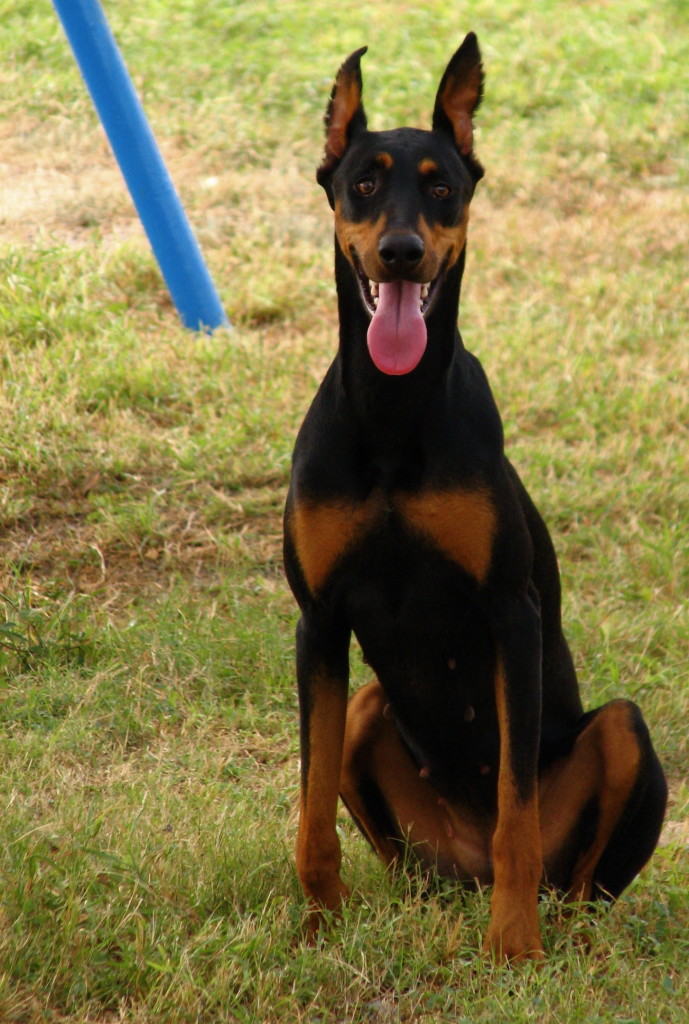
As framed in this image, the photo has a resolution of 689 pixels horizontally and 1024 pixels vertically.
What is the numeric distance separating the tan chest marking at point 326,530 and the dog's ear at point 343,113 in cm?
82

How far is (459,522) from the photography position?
3117 millimetres

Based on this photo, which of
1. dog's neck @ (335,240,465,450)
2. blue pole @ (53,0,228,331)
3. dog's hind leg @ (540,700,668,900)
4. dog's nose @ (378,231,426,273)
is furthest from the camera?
blue pole @ (53,0,228,331)

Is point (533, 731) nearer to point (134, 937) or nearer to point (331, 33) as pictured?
point (134, 937)

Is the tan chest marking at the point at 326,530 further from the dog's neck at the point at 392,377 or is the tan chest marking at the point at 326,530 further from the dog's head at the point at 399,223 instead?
the dog's head at the point at 399,223

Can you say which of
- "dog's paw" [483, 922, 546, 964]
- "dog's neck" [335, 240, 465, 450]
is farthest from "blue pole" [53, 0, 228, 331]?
"dog's paw" [483, 922, 546, 964]

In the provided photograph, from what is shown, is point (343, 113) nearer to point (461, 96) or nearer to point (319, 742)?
point (461, 96)

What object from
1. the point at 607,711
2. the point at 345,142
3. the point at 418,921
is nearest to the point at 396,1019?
the point at 418,921

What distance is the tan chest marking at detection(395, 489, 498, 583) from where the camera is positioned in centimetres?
312

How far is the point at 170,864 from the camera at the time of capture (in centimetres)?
339

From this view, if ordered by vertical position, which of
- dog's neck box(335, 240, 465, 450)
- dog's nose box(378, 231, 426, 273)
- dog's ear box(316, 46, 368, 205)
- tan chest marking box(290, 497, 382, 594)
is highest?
dog's ear box(316, 46, 368, 205)

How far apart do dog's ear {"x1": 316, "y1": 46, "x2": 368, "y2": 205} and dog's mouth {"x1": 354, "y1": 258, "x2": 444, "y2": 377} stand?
411 mm

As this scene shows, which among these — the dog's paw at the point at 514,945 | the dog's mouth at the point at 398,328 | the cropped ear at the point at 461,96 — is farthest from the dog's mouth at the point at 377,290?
the dog's paw at the point at 514,945

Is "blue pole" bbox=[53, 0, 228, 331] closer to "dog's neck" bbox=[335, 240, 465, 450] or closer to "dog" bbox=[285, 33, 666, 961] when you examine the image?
"dog" bbox=[285, 33, 666, 961]

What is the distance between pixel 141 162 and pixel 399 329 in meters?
4.07
